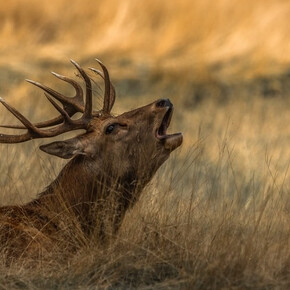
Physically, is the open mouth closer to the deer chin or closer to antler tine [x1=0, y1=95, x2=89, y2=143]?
the deer chin

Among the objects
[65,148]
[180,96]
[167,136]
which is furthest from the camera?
[180,96]

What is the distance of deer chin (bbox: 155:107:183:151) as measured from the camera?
9.89m

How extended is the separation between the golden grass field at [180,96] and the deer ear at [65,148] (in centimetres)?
60

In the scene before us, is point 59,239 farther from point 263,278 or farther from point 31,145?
point 31,145

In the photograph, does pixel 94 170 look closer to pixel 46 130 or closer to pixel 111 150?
pixel 111 150

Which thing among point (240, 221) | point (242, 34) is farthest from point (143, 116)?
point (242, 34)

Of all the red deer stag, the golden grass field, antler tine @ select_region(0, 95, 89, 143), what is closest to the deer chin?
the red deer stag

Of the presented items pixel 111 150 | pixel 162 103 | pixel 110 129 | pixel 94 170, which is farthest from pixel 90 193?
pixel 162 103

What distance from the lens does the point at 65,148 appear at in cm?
1009

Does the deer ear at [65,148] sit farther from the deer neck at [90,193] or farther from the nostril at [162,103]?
the nostril at [162,103]

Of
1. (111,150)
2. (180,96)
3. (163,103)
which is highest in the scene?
(163,103)

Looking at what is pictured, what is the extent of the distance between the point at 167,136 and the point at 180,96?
1360 cm

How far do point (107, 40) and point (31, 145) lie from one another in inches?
364

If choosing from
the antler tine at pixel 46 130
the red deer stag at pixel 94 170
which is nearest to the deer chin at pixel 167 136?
the red deer stag at pixel 94 170
